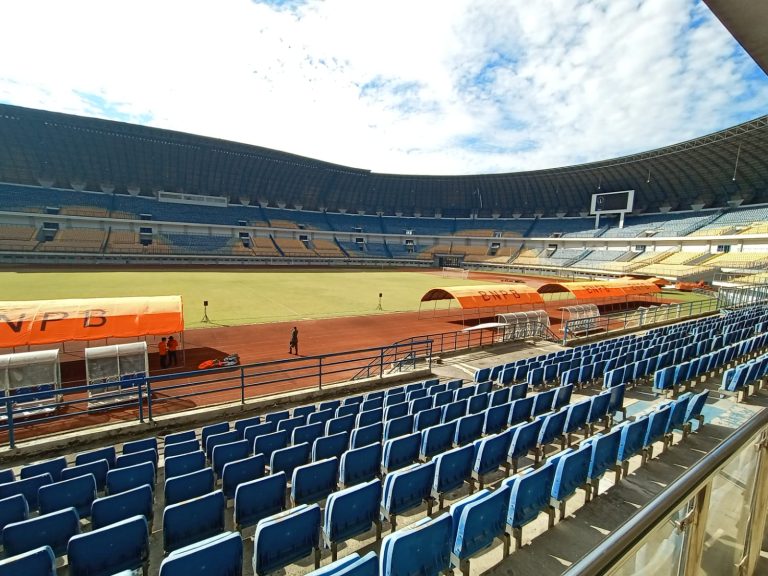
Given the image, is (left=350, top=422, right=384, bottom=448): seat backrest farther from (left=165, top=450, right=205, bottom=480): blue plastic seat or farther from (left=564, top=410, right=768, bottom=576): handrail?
(left=564, top=410, right=768, bottom=576): handrail

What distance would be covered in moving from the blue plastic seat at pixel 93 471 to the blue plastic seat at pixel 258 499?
299 centimetres

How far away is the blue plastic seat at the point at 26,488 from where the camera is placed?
566 centimetres

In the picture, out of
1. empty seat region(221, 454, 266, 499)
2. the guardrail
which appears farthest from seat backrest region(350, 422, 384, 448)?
the guardrail

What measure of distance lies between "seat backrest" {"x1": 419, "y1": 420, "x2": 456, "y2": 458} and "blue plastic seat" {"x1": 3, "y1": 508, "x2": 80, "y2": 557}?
17.0ft

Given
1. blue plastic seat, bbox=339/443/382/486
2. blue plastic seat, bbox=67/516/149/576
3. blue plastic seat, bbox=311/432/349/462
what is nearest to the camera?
blue plastic seat, bbox=67/516/149/576

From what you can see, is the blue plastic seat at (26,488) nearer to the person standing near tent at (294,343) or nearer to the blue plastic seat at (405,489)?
the blue plastic seat at (405,489)

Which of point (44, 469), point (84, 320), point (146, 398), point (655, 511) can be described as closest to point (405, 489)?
point (655, 511)

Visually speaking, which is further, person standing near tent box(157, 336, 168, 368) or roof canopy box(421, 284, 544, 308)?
roof canopy box(421, 284, 544, 308)

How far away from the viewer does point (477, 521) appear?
441cm

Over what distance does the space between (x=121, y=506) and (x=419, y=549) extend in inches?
156

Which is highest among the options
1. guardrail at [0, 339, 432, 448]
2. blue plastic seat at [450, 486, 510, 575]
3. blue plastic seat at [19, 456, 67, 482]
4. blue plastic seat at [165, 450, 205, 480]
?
blue plastic seat at [450, 486, 510, 575]

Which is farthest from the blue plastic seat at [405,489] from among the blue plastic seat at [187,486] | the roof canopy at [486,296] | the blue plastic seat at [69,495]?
the roof canopy at [486,296]

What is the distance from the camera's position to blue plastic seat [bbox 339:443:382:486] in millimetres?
6203

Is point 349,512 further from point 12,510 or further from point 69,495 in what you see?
point 12,510
